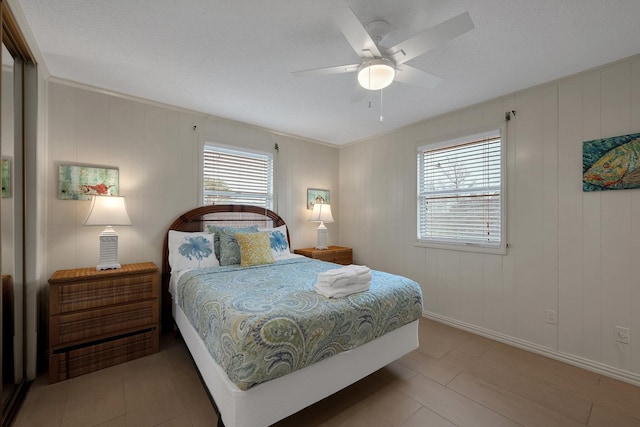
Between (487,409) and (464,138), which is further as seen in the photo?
(464,138)

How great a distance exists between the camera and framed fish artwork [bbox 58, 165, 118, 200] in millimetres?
2459

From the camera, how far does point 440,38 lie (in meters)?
1.43

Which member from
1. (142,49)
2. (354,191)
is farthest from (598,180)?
(142,49)

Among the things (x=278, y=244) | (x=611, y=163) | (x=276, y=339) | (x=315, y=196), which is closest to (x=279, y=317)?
(x=276, y=339)

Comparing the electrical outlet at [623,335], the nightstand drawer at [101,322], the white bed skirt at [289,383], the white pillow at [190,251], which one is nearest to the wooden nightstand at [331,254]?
the white pillow at [190,251]

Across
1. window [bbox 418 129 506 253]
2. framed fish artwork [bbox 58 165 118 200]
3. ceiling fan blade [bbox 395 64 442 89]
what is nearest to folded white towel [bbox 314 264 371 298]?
ceiling fan blade [bbox 395 64 442 89]

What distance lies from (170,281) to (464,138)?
362cm

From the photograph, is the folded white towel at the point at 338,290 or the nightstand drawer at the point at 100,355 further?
the nightstand drawer at the point at 100,355

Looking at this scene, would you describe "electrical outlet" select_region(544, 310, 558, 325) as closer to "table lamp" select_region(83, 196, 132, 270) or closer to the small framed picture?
the small framed picture

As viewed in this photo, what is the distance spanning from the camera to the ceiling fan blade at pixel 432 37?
131 centimetres

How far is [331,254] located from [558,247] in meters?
2.51

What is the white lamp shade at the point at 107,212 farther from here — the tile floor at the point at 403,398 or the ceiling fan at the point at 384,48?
the ceiling fan at the point at 384,48

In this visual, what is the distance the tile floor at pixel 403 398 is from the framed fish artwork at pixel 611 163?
5.11 feet

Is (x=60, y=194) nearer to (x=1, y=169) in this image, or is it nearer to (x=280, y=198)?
(x=1, y=169)
